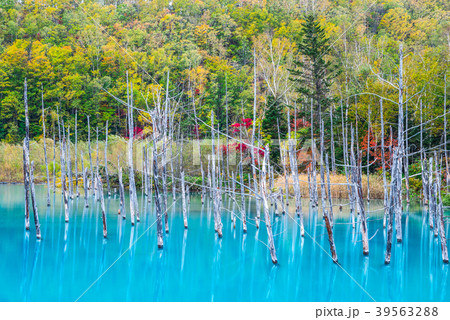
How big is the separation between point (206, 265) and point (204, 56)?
30610 mm

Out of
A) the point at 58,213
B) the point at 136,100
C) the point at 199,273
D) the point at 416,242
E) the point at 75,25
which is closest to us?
the point at 199,273

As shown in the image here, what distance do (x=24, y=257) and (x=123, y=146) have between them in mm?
16887

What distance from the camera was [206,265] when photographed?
32.5 ft

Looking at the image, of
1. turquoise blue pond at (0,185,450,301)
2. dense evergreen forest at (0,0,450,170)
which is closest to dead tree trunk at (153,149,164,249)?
turquoise blue pond at (0,185,450,301)

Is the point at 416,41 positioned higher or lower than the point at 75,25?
lower

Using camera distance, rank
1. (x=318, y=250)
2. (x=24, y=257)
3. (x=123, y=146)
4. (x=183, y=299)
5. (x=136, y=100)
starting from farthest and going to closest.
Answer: (x=136, y=100)
(x=123, y=146)
(x=318, y=250)
(x=24, y=257)
(x=183, y=299)

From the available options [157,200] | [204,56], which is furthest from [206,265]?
[204,56]

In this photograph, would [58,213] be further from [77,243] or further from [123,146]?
[123,146]

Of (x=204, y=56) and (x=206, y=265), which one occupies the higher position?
(x=204, y=56)

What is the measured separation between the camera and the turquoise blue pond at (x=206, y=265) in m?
7.88

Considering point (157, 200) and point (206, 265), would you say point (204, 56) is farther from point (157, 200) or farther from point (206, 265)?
point (206, 265)

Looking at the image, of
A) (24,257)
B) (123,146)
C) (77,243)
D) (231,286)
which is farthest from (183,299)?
(123,146)

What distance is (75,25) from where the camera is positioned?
1586 inches

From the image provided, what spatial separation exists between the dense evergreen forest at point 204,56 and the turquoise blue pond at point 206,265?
440 inches
